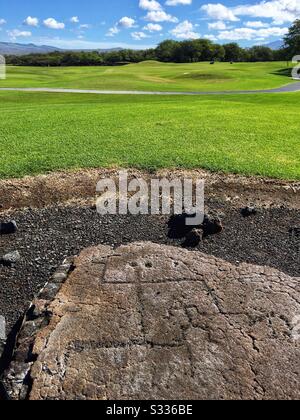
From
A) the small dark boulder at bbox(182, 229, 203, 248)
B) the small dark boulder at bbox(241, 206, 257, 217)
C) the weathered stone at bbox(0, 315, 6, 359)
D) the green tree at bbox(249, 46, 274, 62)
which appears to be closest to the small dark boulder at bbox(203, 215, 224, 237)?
the small dark boulder at bbox(182, 229, 203, 248)

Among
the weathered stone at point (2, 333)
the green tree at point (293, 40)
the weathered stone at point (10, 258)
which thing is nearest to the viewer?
the weathered stone at point (2, 333)

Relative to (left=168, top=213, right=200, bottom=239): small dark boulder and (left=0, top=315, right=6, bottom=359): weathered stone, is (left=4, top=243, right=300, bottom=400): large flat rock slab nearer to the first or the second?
(left=0, top=315, right=6, bottom=359): weathered stone

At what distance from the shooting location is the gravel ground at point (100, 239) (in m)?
5.29

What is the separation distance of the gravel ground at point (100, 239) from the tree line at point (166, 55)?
71.4 metres

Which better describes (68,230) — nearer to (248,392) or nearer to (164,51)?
(248,392)

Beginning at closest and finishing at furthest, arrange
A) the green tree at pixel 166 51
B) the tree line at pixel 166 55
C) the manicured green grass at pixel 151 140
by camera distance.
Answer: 1. the manicured green grass at pixel 151 140
2. the tree line at pixel 166 55
3. the green tree at pixel 166 51

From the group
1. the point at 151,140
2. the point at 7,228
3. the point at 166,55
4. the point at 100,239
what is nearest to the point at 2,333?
the point at 100,239

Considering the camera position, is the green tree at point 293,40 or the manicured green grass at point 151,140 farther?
the green tree at point 293,40

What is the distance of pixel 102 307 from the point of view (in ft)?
14.2

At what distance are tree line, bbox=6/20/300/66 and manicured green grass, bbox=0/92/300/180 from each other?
63.1 m

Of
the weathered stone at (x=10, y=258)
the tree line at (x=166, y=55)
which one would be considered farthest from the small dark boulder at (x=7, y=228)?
Result: the tree line at (x=166, y=55)

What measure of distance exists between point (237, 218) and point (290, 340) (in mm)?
3112

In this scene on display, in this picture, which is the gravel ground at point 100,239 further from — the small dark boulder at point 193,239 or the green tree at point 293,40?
the green tree at point 293,40

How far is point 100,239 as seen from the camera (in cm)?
616
